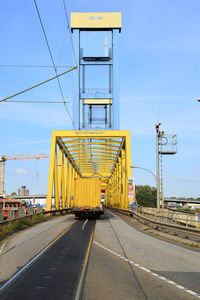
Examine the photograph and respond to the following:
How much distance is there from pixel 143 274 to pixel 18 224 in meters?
17.6

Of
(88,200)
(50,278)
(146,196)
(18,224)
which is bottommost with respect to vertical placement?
(50,278)

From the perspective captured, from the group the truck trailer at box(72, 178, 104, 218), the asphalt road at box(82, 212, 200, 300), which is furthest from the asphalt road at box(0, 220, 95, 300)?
the truck trailer at box(72, 178, 104, 218)

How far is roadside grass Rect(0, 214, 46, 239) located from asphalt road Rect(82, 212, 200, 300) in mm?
7998

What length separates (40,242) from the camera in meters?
18.8

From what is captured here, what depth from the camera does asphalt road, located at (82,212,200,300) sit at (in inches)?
322

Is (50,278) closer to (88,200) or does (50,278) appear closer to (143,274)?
(143,274)

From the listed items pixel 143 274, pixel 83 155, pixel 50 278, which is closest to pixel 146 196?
pixel 83 155

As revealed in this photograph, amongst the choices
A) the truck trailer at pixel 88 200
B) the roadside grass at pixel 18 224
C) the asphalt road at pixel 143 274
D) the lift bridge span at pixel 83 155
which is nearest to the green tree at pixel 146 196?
the lift bridge span at pixel 83 155

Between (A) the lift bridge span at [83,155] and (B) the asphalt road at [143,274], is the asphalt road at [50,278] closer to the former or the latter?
(B) the asphalt road at [143,274]

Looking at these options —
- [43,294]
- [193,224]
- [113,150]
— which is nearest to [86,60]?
[113,150]

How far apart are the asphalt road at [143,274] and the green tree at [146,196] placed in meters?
142

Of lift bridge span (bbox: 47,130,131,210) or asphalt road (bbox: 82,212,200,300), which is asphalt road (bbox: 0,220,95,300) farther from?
lift bridge span (bbox: 47,130,131,210)

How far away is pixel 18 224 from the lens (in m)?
27.0

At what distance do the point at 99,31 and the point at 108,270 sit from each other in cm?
4929
